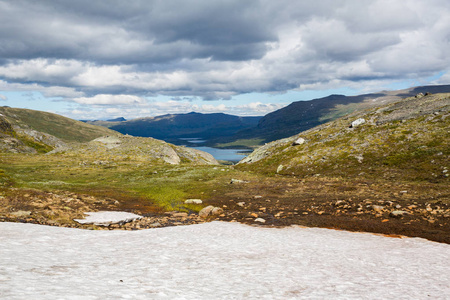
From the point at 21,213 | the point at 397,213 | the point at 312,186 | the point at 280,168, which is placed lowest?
the point at 397,213

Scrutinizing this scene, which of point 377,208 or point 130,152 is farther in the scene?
point 130,152

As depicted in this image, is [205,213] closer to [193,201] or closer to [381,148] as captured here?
[193,201]

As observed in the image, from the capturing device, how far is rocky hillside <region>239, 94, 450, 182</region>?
37.8 metres

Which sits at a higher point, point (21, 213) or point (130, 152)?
point (130, 152)

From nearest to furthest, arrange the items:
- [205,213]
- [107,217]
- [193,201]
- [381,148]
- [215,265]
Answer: [215,265], [107,217], [205,213], [193,201], [381,148]

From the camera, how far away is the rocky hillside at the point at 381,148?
124 feet

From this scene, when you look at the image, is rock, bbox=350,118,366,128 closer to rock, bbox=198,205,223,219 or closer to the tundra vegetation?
the tundra vegetation

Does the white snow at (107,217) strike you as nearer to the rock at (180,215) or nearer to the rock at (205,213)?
the rock at (180,215)

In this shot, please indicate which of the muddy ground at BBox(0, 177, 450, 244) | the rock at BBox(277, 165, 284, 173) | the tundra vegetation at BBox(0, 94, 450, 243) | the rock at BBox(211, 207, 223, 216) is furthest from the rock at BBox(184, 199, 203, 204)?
the rock at BBox(277, 165, 284, 173)

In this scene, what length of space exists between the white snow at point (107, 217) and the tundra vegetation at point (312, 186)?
1293 millimetres

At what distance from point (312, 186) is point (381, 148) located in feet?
65.7

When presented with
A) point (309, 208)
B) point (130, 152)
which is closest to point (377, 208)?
point (309, 208)

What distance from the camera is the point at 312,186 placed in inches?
1463

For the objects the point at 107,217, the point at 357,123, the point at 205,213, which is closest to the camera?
→ the point at 107,217
